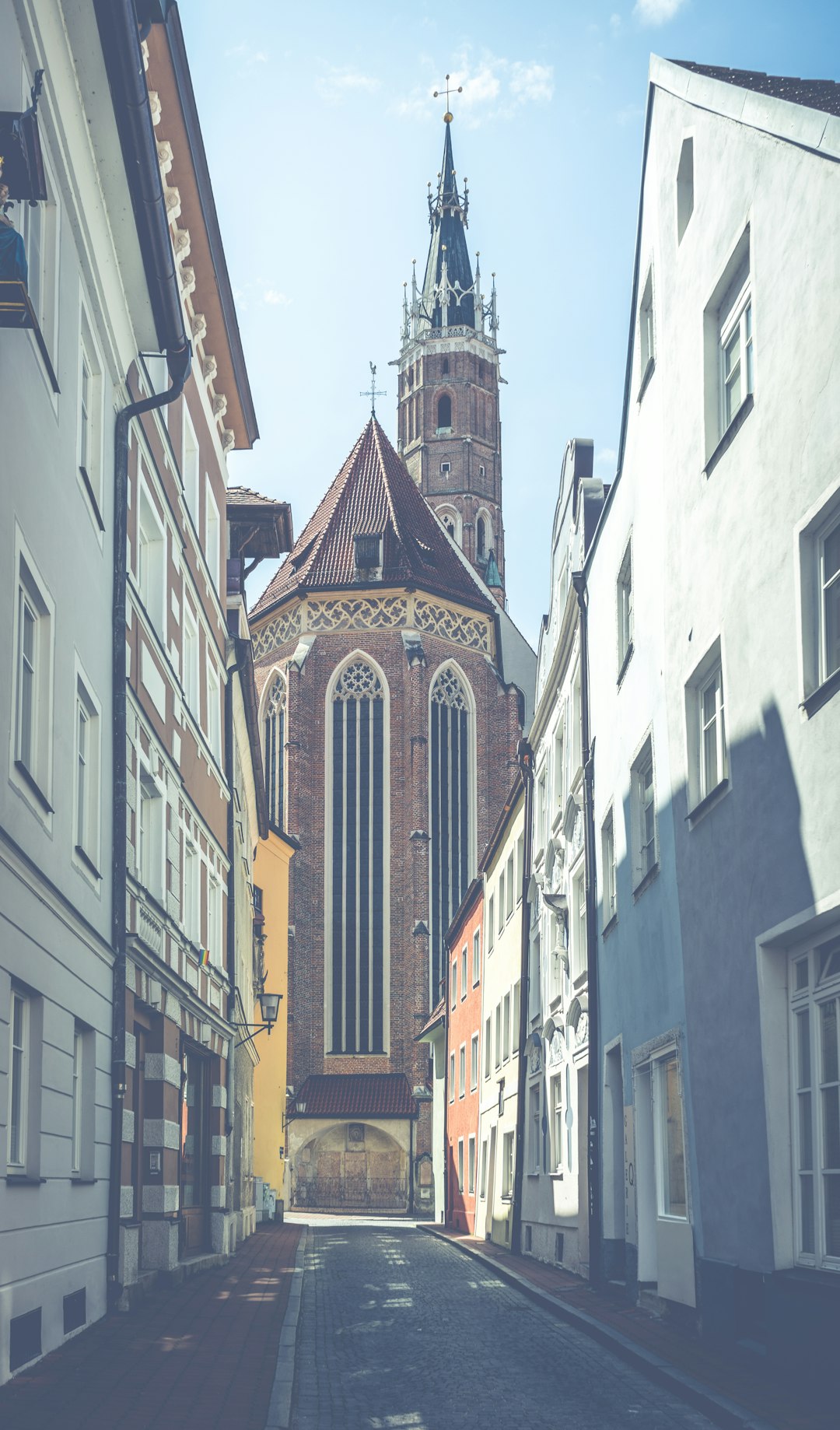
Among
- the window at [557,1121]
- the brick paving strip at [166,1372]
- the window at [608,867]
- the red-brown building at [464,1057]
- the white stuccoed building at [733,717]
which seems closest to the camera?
the brick paving strip at [166,1372]

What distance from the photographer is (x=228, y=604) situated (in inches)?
1088

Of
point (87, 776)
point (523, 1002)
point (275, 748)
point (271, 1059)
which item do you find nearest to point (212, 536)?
point (523, 1002)

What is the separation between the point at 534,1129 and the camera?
85.4 feet

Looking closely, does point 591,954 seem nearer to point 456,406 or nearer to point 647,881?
point 647,881

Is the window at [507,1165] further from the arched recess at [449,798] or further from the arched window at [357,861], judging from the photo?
the arched recess at [449,798]

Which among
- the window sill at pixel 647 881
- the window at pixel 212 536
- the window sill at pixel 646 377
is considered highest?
the window at pixel 212 536

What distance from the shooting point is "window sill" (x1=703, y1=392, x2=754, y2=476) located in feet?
37.6

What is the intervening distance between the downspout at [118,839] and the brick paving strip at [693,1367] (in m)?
3.99

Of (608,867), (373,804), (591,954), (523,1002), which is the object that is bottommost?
(523,1002)

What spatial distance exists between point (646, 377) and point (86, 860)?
7.03 meters

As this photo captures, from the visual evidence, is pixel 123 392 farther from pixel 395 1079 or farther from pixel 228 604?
pixel 395 1079

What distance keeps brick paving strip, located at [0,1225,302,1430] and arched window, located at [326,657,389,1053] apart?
132ft

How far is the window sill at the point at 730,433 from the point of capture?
1147cm

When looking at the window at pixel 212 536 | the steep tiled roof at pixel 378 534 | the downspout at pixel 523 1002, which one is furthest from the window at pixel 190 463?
the steep tiled roof at pixel 378 534
